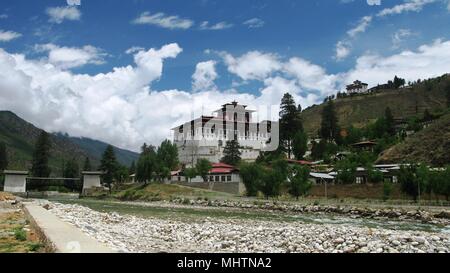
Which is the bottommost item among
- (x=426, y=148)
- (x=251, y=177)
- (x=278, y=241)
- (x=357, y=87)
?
(x=278, y=241)

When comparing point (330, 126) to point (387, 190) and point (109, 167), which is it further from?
point (387, 190)

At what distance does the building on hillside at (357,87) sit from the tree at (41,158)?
445ft

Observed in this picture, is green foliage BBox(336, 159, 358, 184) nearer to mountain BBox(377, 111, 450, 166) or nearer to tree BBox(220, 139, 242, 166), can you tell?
mountain BBox(377, 111, 450, 166)

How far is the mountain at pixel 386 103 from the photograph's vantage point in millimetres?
153250

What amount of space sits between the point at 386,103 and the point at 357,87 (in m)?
30.8

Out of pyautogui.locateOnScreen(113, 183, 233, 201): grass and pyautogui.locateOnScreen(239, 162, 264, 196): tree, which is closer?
pyautogui.locateOnScreen(239, 162, 264, 196): tree

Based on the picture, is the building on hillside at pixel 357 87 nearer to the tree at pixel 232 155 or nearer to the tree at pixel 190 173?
the tree at pixel 232 155

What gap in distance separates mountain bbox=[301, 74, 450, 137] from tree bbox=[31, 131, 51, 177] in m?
84.7

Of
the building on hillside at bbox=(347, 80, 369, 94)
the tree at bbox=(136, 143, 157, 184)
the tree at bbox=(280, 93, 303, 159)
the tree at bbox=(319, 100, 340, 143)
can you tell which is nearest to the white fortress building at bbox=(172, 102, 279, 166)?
the tree at bbox=(280, 93, 303, 159)

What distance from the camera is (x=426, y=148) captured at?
270 feet

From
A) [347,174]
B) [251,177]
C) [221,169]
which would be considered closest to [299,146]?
[221,169]

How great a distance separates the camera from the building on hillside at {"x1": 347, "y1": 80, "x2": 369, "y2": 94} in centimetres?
19362
